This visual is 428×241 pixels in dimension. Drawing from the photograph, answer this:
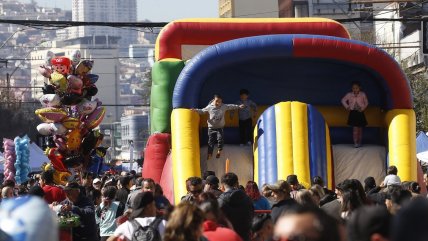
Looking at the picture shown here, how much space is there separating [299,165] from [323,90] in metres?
3.12

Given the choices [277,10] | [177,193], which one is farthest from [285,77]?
[277,10]

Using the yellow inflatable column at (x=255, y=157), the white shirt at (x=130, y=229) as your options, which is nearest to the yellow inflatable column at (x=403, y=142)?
the yellow inflatable column at (x=255, y=157)

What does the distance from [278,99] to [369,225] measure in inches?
683

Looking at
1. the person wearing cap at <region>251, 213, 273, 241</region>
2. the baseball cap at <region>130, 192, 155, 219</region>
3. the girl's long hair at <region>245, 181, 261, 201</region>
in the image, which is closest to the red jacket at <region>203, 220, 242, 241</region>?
the baseball cap at <region>130, 192, 155, 219</region>

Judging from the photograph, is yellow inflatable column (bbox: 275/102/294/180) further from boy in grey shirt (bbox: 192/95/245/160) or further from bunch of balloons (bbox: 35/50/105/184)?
bunch of balloons (bbox: 35/50/105/184)

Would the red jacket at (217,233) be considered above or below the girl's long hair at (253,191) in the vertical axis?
above

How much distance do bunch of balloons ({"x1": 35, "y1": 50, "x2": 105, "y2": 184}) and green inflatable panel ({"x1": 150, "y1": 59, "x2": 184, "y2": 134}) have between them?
1.57m

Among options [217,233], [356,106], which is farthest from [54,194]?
[356,106]

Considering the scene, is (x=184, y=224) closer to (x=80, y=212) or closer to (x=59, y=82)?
(x=80, y=212)

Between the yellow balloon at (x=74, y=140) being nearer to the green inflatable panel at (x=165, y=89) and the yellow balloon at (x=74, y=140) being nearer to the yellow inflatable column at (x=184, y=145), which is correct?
the green inflatable panel at (x=165, y=89)

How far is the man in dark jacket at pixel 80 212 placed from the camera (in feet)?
41.4

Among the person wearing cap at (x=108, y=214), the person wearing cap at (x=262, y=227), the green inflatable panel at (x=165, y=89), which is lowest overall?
the person wearing cap at (x=108, y=214)

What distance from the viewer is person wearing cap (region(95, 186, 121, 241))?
14.4 meters

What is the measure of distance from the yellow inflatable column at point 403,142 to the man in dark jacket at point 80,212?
8511mm
